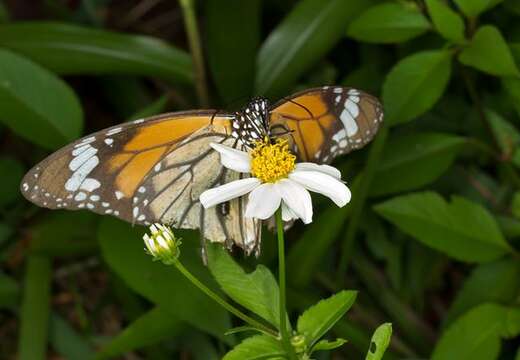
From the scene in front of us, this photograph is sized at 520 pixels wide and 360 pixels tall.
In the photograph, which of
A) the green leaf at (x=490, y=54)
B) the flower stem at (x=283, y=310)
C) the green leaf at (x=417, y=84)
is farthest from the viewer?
the green leaf at (x=417, y=84)

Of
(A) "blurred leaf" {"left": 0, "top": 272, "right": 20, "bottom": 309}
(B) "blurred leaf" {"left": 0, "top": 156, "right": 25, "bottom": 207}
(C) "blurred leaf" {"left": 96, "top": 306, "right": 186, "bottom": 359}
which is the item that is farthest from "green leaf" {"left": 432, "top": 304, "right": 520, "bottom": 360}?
(B) "blurred leaf" {"left": 0, "top": 156, "right": 25, "bottom": 207}

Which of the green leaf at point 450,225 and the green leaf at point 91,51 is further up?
the green leaf at point 91,51

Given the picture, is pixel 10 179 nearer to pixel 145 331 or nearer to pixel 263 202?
pixel 145 331

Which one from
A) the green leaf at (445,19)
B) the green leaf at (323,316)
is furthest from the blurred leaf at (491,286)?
the green leaf at (323,316)

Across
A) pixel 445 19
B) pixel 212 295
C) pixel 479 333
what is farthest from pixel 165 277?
pixel 445 19

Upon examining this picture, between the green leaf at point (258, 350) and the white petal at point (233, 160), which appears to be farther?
the white petal at point (233, 160)

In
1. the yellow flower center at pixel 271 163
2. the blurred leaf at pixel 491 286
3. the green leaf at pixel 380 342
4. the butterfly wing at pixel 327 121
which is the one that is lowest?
the green leaf at pixel 380 342

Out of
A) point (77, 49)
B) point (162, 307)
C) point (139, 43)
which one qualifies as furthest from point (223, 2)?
point (162, 307)

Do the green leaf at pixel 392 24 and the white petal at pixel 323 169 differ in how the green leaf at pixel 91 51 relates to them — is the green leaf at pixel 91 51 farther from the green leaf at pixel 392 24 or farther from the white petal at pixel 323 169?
the white petal at pixel 323 169
